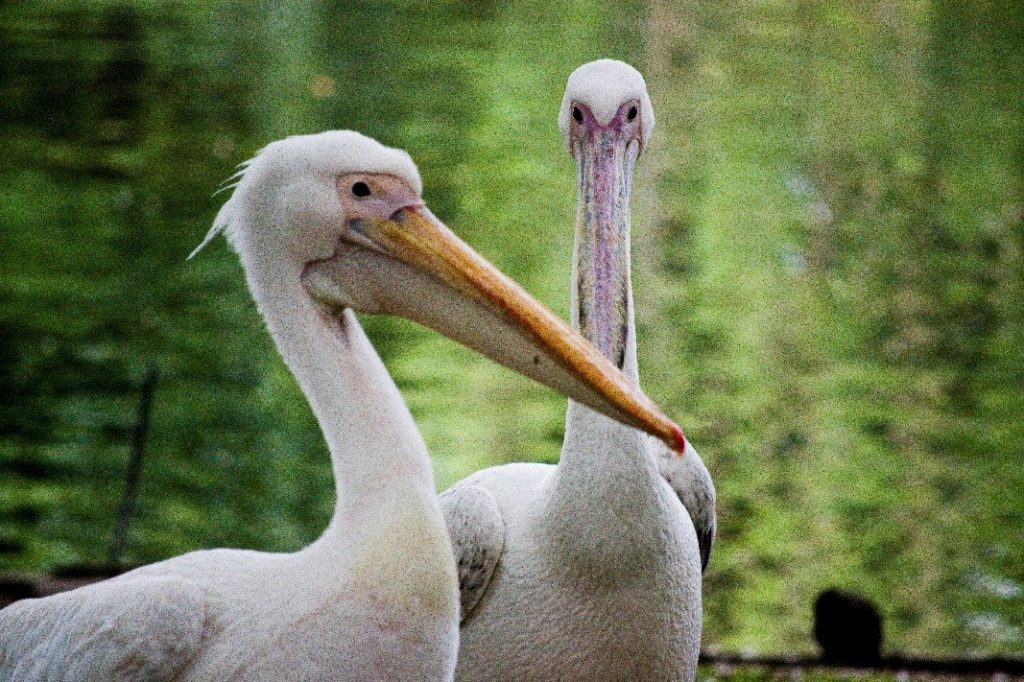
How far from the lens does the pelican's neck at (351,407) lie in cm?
292

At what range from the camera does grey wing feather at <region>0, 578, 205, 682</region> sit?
9.36ft

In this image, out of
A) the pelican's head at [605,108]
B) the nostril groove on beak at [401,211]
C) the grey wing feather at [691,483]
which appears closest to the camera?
the nostril groove on beak at [401,211]

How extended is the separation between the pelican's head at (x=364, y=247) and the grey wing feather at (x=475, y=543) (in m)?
0.87

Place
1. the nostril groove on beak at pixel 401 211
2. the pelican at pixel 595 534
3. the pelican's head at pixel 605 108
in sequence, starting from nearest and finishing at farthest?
1. the nostril groove on beak at pixel 401 211
2. the pelican at pixel 595 534
3. the pelican's head at pixel 605 108

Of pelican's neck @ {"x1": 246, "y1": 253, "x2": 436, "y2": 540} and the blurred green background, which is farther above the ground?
pelican's neck @ {"x1": 246, "y1": 253, "x2": 436, "y2": 540}

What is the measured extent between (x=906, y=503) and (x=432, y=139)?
5.94 meters

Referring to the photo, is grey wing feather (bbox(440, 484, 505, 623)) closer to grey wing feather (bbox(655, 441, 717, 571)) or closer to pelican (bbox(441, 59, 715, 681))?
pelican (bbox(441, 59, 715, 681))

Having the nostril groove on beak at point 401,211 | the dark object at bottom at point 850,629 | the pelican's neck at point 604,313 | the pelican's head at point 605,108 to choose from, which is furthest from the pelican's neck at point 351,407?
the dark object at bottom at point 850,629

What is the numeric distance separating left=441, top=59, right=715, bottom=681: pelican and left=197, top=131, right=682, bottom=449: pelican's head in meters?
0.78

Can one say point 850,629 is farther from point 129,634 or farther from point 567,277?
point 567,277

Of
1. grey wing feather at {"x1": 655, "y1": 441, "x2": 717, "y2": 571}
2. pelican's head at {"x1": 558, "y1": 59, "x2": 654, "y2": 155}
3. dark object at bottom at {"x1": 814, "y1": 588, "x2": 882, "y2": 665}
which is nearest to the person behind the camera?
pelican's head at {"x1": 558, "y1": 59, "x2": 654, "y2": 155}

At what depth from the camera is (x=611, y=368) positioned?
2789 millimetres

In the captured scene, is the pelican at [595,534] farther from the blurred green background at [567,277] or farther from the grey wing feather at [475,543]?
the blurred green background at [567,277]

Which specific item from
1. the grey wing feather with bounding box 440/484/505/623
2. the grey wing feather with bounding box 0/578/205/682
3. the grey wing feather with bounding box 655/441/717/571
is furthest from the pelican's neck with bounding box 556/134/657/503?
the grey wing feather with bounding box 0/578/205/682
